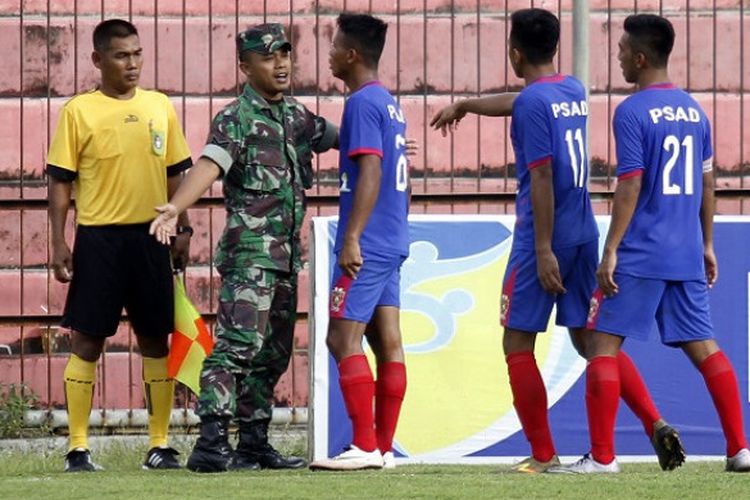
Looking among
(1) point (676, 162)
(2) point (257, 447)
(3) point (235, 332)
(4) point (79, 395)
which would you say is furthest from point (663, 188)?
(4) point (79, 395)

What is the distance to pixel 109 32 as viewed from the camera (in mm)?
9352

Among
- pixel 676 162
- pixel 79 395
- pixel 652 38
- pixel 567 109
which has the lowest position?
pixel 79 395

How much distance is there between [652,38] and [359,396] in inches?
75.6

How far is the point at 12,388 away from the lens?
11789 mm

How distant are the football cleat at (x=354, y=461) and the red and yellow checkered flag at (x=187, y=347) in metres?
0.98

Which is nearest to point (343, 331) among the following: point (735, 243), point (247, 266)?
point (247, 266)

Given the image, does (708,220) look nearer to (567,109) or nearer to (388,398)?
(567,109)

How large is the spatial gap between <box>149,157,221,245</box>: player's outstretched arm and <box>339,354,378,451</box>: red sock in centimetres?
93

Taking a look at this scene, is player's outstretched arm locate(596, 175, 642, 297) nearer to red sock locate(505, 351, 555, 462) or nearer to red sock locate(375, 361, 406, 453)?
red sock locate(505, 351, 555, 462)

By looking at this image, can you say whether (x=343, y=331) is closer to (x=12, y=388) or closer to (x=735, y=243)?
(x=735, y=243)

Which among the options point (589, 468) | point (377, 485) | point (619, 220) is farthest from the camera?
point (589, 468)

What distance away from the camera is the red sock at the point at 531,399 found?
8680 millimetres

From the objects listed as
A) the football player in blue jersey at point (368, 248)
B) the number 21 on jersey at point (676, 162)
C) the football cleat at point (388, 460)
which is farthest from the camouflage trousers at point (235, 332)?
the number 21 on jersey at point (676, 162)

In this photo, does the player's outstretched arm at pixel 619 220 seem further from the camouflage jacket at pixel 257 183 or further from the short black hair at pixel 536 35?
the camouflage jacket at pixel 257 183
